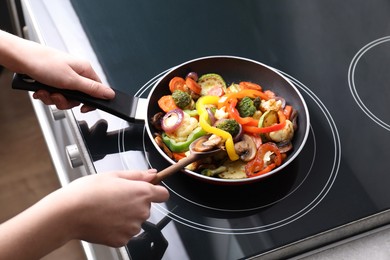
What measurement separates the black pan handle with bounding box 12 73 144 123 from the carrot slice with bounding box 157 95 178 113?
0.16 feet

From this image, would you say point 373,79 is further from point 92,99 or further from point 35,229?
point 35,229

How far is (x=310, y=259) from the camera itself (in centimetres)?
81

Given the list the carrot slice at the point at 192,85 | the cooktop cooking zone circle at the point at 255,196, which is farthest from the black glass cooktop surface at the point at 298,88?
the carrot slice at the point at 192,85

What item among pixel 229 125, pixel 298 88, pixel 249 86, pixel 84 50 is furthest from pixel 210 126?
pixel 84 50

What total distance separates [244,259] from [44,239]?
31 centimetres

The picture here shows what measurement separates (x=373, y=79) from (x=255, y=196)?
0.40 m

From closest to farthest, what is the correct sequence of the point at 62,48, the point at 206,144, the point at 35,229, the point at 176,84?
the point at 35,229 → the point at 206,144 → the point at 176,84 → the point at 62,48

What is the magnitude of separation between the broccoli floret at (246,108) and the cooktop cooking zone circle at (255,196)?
4.8 inches

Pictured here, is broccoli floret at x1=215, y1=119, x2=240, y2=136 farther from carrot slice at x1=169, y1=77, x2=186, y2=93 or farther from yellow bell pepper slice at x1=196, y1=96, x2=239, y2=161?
carrot slice at x1=169, y1=77, x2=186, y2=93

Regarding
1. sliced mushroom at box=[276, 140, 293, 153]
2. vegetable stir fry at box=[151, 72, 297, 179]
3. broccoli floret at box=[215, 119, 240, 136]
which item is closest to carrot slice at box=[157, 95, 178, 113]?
vegetable stir fry at box=[151, 72, 297, 179]

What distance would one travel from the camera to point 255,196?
33.4 inches

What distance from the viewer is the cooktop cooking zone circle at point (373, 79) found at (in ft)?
3.23

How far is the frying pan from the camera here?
894 mm

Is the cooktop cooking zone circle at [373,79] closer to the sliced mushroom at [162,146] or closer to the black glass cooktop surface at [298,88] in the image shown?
the black glass cooktop surface at [298,88]
